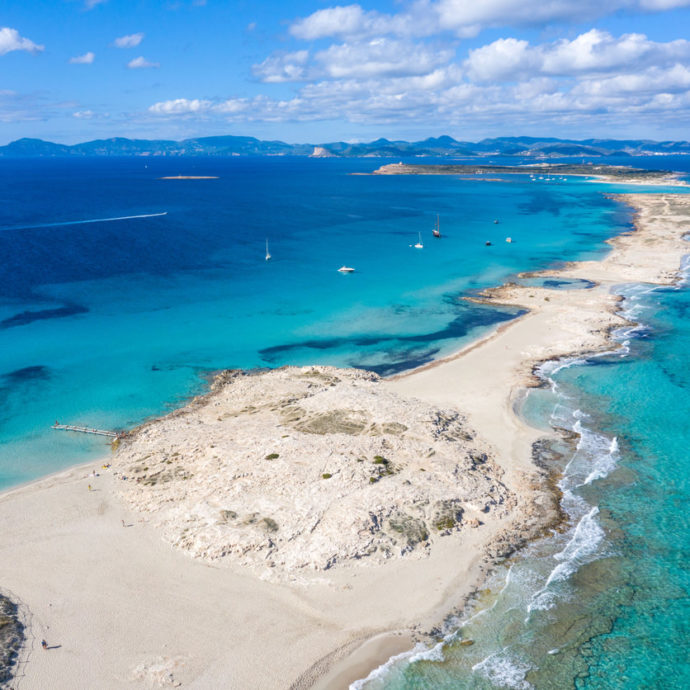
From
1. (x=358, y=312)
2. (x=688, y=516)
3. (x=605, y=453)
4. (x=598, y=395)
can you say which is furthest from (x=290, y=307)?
(x=688, y=516)

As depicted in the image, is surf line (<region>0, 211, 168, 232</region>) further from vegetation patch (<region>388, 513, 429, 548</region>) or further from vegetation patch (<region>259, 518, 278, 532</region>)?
vegetation patch (<region>388, 513, 429, 548</region>)

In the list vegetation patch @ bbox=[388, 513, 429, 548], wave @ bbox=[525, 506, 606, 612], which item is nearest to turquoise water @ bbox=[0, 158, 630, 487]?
vegetation patch @ bbox=[388, 513, 429, 548]

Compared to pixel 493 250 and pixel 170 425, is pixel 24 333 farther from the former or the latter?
pixel 493 250

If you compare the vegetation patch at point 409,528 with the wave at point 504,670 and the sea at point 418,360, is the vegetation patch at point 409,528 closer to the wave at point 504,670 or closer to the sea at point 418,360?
the sea at point 418,360

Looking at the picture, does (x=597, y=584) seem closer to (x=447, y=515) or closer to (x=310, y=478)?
(x=447, y=515)

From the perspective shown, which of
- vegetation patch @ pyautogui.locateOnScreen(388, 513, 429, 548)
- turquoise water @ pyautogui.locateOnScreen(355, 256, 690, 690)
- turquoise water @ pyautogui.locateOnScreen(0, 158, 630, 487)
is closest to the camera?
turquoise water @ pyautogui.locateOnScreen(355, 256, 690, 690)

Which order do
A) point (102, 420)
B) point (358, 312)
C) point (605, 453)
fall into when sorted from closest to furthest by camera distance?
point (605, 453) < point (102, 420) < point (358, 312)

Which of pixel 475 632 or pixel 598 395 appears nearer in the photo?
pixel 475 632
